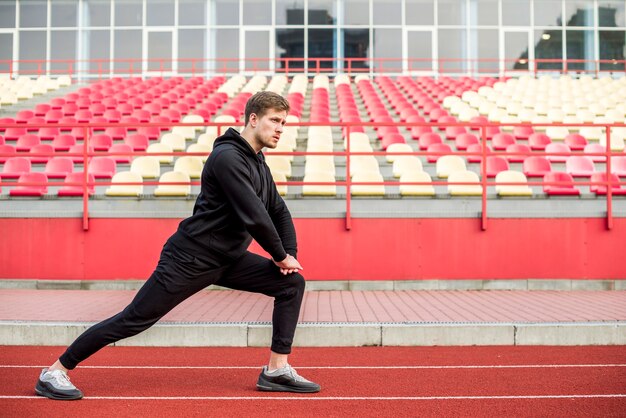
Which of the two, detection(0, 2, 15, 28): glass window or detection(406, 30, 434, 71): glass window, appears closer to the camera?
detection(406, 30, 434, 71): glass window

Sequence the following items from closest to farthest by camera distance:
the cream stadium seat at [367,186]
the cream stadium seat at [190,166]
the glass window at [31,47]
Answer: the cream stadium seat at [367,186] → the cream stadium seat at [190,166] → the glass window at [31,47]

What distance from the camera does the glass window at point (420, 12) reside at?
29469mm

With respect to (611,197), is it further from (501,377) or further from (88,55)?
(88,55)

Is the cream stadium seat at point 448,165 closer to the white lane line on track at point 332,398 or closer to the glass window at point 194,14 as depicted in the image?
the white lane line on track at point 332,398

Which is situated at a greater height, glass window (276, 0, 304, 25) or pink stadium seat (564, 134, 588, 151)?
glass window (276, 0, 304, 25)

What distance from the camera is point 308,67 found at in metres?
28.8

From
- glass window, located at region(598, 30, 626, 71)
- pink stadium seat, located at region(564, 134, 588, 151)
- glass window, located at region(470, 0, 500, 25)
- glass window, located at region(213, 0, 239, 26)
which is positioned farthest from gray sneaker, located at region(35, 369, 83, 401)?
glass window, located at region(598, 30, 626, 71)

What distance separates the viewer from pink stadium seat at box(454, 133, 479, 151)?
44.9 feet

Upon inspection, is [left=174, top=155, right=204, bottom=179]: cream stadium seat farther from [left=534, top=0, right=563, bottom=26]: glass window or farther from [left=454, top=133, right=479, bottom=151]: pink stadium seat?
[left=534, top=0, right=563, bottom=26]: glass window

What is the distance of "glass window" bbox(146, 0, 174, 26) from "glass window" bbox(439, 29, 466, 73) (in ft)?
39.1

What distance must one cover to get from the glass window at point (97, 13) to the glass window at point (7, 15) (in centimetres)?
331

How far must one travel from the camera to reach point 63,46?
97.5 ft

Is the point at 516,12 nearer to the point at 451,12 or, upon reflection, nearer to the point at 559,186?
the point at 451,12

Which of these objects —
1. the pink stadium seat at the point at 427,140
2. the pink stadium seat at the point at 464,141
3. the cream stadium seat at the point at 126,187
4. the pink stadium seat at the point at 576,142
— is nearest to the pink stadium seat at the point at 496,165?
the pink stadium seat at the point at 464,141
